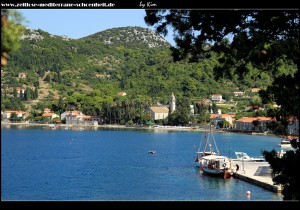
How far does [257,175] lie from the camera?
1812cm

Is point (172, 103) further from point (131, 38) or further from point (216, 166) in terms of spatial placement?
point (216, 166)

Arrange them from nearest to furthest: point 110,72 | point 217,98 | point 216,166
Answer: point 216,166 → point 217,98 → point 110,72

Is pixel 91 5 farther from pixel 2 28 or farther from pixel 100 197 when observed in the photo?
pixel 100 197

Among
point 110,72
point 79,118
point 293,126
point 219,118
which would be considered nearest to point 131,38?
point 110,72

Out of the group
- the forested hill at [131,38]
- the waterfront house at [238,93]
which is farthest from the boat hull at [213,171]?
the forested hill at [131,38]

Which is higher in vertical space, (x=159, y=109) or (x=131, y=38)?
(x=131, y=38)

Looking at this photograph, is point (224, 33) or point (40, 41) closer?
point (224, 33)

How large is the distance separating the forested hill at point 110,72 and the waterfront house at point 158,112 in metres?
5.42

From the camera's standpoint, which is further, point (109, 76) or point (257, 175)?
point (109, 76)

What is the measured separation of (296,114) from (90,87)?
90354 millimetres

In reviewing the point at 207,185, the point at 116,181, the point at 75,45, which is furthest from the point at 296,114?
the point at 75,45

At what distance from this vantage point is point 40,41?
330 feet

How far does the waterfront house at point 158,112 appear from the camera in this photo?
75.9 m

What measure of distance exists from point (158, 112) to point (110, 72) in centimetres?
3207
